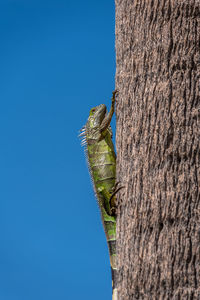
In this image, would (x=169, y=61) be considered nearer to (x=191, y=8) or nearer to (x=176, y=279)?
(x=191, y=8)

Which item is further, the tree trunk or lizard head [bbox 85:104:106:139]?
lizard head [bbox 85:104:106:139]

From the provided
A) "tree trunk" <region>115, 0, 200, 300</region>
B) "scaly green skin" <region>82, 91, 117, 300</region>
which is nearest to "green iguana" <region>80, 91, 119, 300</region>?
"scaly green skin" <region>82, 91, 117, 300</region>

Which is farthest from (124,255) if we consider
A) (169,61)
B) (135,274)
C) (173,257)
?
(169,61)

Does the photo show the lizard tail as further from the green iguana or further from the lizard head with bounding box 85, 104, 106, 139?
the lizard head with bounding box 85, 104, 106, 139

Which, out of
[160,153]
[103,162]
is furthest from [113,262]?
[160,153]

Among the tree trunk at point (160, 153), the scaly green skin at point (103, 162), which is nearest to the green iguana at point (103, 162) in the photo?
the scaly green skin at point (103, 162)

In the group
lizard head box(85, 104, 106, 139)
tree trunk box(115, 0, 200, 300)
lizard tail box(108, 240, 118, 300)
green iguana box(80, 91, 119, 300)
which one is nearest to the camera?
tree trunk box(115, 0, 200, 300)

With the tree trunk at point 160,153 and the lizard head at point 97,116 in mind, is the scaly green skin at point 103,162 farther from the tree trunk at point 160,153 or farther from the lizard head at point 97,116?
the tree trunk at point 160,153
